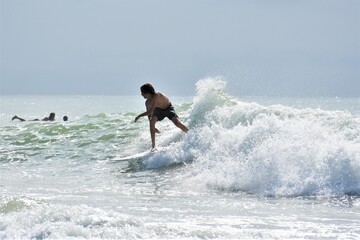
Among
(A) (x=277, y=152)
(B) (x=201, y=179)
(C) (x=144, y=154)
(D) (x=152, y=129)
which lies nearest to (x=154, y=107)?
(D) (x=152, y=129)

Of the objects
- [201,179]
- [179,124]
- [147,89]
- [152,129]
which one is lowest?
[201,179]

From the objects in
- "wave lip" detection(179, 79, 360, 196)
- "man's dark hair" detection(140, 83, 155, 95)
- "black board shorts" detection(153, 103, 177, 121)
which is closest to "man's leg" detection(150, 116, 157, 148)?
"black board shorts" detection(153, 103, 177, 121)

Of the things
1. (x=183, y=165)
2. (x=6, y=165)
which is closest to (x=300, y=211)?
(x=183, y=165)

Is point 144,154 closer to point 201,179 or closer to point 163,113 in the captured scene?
point 163,113

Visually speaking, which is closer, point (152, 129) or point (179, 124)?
point (152, 129)

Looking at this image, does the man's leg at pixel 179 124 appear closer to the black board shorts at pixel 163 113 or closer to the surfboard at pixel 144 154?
the black board shorts at pixel 163 113

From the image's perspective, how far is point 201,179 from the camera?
11703 millimetres

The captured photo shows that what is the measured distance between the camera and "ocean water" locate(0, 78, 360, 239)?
760cm

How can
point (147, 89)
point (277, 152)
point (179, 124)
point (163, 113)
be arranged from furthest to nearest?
1. point (179, 124)
2. point (163, 113)
3. point (147, 89)
4. point (277, 152)

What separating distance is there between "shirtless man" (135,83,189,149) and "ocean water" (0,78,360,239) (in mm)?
532

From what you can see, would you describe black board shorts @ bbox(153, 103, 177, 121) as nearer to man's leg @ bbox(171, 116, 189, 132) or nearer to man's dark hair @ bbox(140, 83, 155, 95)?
man's leg @ bbox(171, 116, 189, 132)

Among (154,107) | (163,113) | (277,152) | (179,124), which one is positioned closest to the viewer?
(277,152)

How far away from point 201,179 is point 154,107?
3.66 metres

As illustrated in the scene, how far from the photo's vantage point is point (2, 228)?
7.46m
